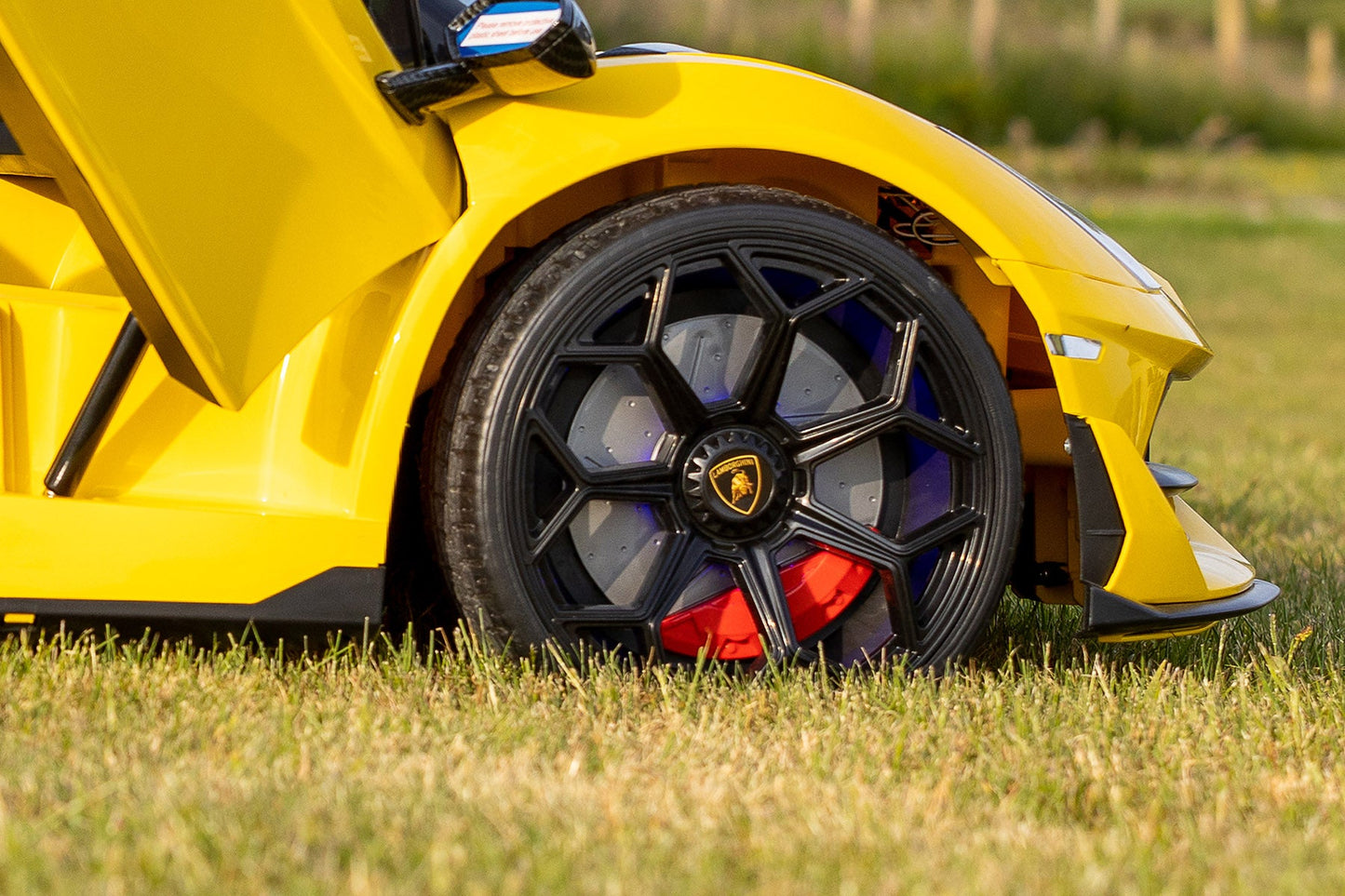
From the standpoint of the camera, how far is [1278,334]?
12445 mm

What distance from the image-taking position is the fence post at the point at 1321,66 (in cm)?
2524

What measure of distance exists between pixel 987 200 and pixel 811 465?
519 millimetres

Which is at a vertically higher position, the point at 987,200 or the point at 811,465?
the point at 987,200

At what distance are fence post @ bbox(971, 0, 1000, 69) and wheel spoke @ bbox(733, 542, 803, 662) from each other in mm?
18782

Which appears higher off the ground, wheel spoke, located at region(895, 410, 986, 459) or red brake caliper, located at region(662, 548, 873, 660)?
wheel spoke, located at region(895, 410, 986, 459)

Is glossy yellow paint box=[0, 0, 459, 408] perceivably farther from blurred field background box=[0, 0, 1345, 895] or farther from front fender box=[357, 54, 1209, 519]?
blurred field background box=[0, 0, 1345, 895]

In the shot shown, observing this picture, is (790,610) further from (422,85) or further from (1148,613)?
(422,85)

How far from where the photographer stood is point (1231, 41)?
85.8 feet

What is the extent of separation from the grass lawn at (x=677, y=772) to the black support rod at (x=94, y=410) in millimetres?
300

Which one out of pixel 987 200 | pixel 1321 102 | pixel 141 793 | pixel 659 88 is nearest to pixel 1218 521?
pixel 987 200

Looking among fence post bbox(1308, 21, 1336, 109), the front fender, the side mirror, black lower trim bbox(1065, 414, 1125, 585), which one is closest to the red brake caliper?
black lower trim bbox(1065, 414, 1125, 585)

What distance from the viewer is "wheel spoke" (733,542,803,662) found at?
7.55 feet

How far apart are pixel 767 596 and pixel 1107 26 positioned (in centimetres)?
2379

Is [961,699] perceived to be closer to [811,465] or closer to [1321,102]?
[811,465]
